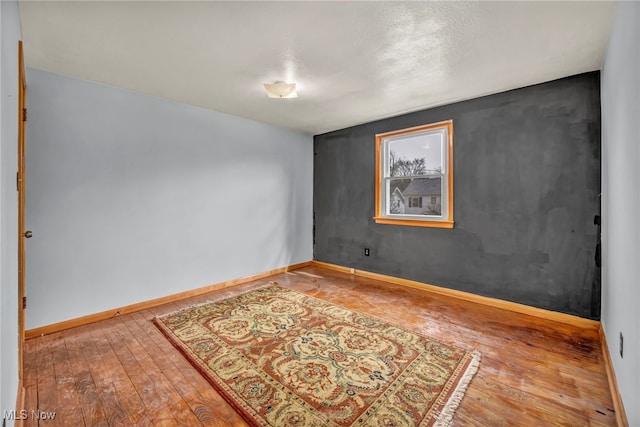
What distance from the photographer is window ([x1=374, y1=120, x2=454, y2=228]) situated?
12.1 feet

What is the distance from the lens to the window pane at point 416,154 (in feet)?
12.4

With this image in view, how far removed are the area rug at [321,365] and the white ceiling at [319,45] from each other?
7.81ft

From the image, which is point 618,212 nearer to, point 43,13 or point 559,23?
point 559,23

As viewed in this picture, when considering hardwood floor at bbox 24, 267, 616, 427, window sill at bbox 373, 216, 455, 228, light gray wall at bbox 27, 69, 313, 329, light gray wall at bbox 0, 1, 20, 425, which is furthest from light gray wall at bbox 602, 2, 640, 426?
light gray wall at bbox 27, 69, 313, 329

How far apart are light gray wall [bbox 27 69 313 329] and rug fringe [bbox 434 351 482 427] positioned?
3058 millimetres

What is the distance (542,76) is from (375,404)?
3.23 m

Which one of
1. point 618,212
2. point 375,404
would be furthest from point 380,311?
point 618,212

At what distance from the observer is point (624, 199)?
1.71 metres

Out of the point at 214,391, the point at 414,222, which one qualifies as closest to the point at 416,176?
the point at 414,222

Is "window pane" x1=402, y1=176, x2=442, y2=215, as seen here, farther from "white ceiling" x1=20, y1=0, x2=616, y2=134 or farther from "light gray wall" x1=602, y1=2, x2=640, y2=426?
"light gray wall" x1=602, y1=2, x2=640, y2=426

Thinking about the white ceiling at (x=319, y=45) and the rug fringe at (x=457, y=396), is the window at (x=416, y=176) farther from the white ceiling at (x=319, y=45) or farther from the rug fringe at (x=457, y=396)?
the rug fringe at (x=457, y=396)

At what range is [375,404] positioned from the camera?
66.9 inches

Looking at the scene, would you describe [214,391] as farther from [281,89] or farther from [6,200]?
[281,89]

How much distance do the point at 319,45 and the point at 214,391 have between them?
8.36ft
